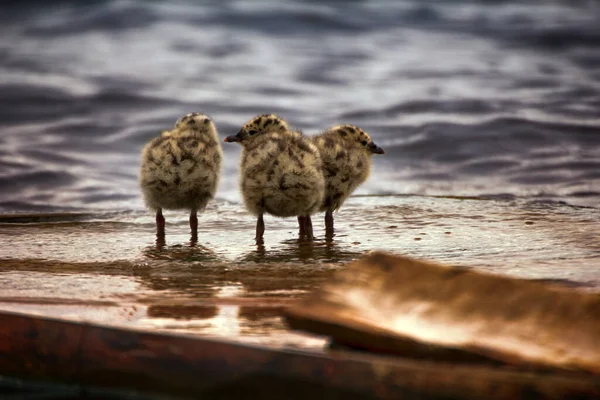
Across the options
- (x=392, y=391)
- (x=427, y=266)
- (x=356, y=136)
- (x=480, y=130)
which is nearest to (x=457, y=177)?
(x=480, y=130)

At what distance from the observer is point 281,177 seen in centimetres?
678

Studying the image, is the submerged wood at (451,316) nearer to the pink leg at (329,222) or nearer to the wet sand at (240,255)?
the wet sand at (240,255)

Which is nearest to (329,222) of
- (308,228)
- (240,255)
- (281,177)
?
(308,228)

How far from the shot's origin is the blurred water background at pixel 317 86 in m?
10.9

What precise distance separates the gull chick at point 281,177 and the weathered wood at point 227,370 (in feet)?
9.51

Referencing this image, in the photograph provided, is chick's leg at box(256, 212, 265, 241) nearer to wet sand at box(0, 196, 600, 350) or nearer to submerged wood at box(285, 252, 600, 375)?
wet sand at box(0, 196, 600, 350)

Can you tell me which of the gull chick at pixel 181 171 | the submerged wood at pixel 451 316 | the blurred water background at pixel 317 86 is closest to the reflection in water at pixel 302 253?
the gull chick at pixel 181 171

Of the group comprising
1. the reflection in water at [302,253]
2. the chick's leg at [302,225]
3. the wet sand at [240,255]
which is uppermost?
the chick's leg at [302,225]

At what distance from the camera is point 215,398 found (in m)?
3.74

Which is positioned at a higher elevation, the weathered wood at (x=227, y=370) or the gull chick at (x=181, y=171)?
the gull chick at (x=181, y=171)

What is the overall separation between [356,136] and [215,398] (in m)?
4.42

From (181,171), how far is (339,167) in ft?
3.78

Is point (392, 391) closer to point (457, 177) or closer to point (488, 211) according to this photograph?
point (488, 211)

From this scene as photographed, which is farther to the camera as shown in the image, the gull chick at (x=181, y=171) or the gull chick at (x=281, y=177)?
the gull chick at (x=181, y=171)
